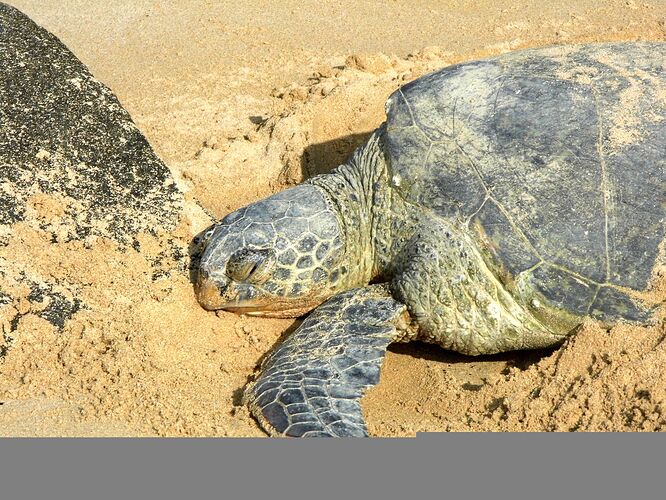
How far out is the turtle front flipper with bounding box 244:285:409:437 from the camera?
10.7 ft

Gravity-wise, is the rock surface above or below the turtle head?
above

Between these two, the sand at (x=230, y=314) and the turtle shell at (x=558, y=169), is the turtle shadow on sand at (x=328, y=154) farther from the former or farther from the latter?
the turtle shell at (x=558, y=169)

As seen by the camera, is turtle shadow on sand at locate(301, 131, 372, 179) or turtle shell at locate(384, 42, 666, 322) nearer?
turtle shell at locate(384, 42, 666, 322)

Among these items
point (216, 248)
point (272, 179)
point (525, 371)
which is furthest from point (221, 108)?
point (525, 371)

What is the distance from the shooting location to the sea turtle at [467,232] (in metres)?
3.60

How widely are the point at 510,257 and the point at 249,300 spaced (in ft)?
4.33

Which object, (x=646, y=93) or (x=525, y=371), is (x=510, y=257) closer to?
(x=525, y=371)

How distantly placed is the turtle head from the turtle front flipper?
0.53 ft

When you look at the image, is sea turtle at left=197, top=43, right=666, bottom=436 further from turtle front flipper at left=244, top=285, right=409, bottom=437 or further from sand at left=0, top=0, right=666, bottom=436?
sand at left=0, top=0, right=666, bottom=436

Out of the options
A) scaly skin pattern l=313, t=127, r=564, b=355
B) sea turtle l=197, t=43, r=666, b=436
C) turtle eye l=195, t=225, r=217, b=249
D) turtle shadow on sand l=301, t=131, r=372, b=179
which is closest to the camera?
sea turtle l=197, t=43, r=666, b=436

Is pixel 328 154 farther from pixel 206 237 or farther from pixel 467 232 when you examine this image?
pixel 467 232

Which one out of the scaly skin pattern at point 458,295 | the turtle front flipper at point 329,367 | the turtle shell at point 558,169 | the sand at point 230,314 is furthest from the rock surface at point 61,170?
the turtle shell at point 558,169

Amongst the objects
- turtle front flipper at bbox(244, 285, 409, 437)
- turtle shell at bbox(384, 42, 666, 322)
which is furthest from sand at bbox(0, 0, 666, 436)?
turtle shell at bbox(384, 42, 666, 322)

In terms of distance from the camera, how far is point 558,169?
372 centimetres
